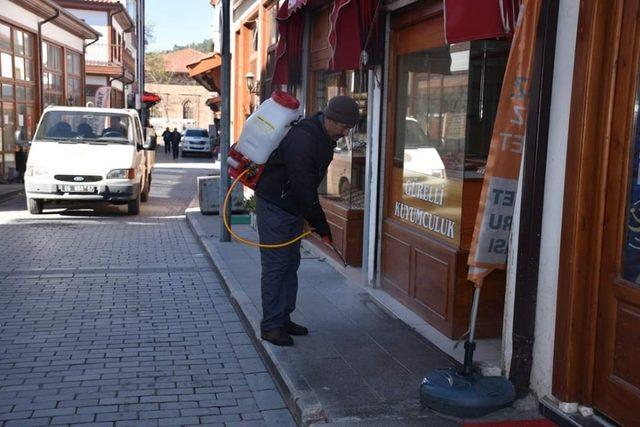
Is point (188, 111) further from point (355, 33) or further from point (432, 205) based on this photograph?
point (432, 205)

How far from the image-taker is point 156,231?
11.7m

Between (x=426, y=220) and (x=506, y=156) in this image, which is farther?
(x=426, y=220)

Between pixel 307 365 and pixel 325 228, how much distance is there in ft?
3.06

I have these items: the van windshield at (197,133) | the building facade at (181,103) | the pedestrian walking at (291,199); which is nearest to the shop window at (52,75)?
the van windshield at (197,133)

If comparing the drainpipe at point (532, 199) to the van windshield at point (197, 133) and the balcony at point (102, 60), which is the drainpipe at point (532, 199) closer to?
the balcony at point (102, 60)

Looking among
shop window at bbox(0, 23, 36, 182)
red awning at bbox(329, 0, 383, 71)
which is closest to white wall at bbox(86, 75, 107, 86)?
shop window at bbox(0, 23, 36, 182)

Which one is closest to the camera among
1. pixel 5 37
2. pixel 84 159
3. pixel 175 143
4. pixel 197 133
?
pixel 84 159

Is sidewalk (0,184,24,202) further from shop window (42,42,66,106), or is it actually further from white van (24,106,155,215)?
shop window (42,42,66,106)

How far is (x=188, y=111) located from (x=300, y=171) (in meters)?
68.9

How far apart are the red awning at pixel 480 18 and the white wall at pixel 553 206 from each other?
1.45 feet

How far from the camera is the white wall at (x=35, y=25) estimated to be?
61.9 feet

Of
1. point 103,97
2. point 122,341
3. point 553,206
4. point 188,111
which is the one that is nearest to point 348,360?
point 553,206

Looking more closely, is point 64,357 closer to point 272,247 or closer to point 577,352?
point 272,247

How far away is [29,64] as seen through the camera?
838 inches
